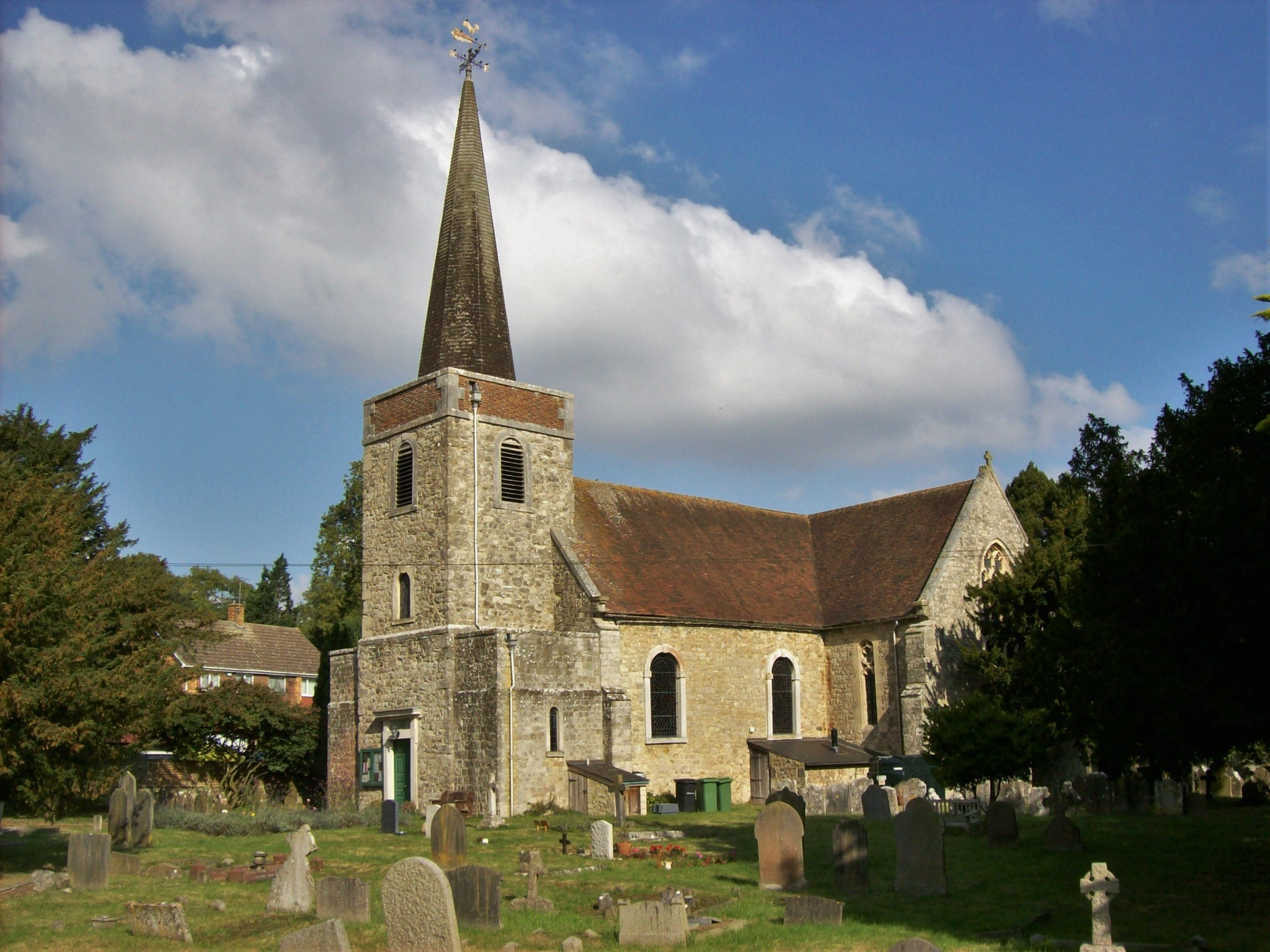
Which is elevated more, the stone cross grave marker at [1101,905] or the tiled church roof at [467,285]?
the tiled church roof at [467,285]

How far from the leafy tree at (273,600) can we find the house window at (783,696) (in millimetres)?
58871

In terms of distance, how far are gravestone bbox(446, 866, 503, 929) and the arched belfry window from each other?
1798 cm

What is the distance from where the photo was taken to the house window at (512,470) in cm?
2986

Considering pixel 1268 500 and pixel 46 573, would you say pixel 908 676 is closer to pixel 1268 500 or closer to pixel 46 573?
pixel 1268 500

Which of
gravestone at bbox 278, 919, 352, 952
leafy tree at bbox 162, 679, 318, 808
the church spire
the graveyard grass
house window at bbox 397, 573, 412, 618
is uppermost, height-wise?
the church spire

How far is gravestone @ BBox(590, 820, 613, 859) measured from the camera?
18.4m

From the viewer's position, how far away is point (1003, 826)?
1873 cm

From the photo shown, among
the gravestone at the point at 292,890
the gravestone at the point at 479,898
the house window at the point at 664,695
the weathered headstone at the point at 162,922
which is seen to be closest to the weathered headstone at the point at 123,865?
the gravestone at the point at 292,890

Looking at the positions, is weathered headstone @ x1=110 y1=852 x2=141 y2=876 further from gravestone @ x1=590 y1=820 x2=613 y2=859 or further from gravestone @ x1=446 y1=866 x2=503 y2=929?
gravestone @ x1=590 y1=820 x2=613 y2=859

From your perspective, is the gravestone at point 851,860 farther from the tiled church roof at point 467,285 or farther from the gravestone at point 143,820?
the tiled church roof at point 467,285

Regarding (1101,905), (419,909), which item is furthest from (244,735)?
(1101,905)

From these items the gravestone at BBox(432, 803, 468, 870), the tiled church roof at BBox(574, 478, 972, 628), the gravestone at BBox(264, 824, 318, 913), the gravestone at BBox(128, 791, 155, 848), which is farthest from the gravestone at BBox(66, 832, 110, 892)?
the tiled church roof at BBox(574, 478, 972, 628)

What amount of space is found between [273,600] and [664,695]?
66.6 metres

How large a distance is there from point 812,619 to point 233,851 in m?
17.9
